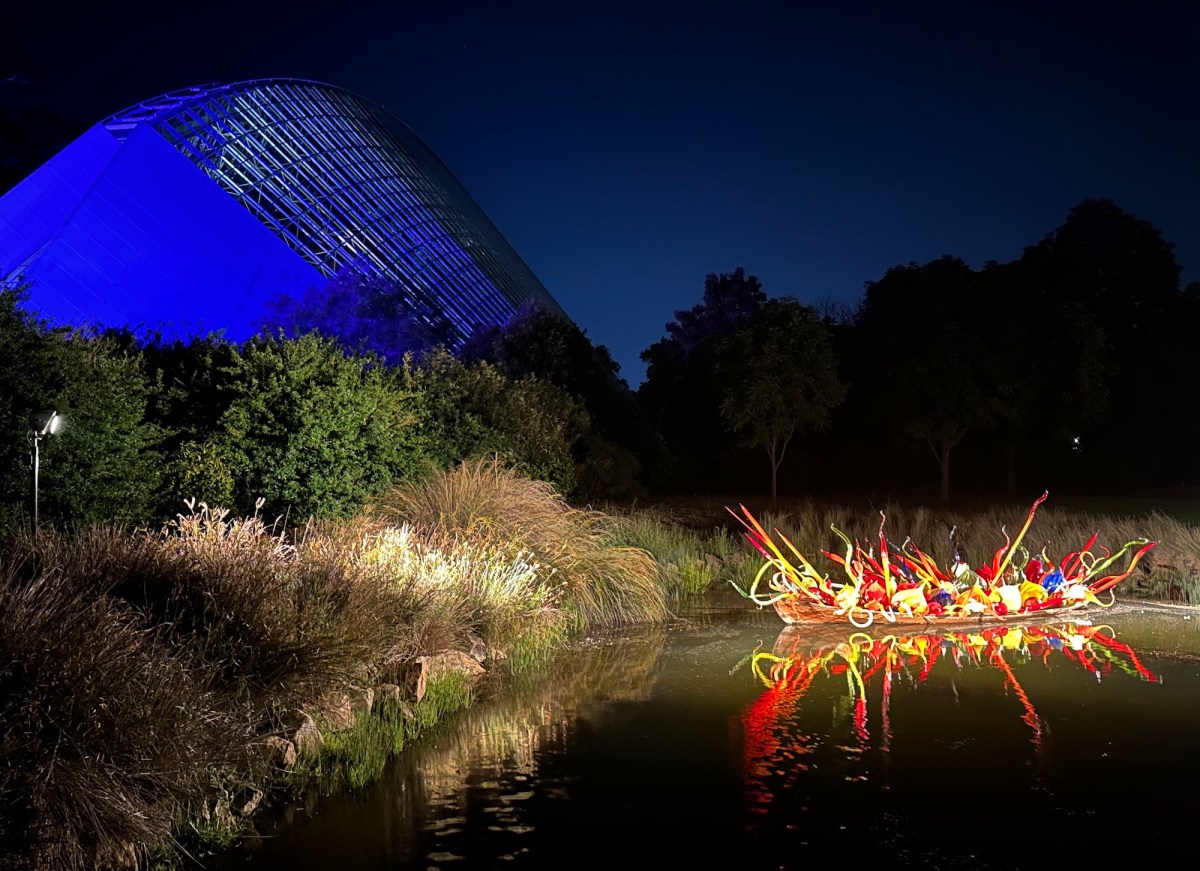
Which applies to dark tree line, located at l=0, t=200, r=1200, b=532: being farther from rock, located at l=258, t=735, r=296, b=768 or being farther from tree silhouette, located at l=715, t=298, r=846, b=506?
rock, located at l=258, t=735, r=296, b=768

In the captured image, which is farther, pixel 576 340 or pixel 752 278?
pixel 752 278

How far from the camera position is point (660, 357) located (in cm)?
5456

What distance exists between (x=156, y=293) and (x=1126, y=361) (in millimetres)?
32016

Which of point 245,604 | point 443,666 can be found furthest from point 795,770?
point 245,604

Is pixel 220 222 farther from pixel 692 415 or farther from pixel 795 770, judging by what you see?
pixel 795 770

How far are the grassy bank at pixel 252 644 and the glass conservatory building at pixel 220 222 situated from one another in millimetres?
17936

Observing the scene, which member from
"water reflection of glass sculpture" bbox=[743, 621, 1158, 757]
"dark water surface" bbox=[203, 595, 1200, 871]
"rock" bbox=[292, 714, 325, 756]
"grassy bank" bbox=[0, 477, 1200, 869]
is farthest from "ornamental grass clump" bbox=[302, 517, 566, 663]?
"water reflection of glass sculpture" bbox=[743, 621, 1158, 757]

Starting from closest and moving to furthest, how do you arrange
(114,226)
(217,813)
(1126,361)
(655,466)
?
(217,813)
(114,226)
(655,466)
(1126,361)

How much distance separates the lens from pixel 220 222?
33438 mm

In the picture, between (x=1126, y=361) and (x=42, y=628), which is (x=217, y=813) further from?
(x=1126, y=361)

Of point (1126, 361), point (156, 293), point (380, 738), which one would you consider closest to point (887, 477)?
point (1126, 361)

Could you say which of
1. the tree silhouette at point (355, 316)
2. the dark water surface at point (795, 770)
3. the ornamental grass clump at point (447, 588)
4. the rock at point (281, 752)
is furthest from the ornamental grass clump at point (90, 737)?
the tree silhouette at point (355, 316)

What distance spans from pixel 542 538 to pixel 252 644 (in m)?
6.02

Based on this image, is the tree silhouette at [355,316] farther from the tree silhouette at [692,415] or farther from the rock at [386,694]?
the rock at [386,694]
